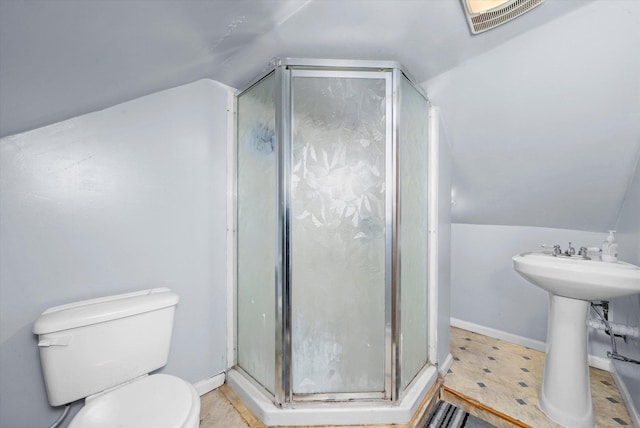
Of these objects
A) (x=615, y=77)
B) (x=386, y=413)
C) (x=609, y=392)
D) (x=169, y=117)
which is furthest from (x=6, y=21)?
(x=609, y=392)

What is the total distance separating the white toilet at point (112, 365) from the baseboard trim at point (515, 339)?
2.29m

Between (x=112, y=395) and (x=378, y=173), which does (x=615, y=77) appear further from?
(x=112, y=395)

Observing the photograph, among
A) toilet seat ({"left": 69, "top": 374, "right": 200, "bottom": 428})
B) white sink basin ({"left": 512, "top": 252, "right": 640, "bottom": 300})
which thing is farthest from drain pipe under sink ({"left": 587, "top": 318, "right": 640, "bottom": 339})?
toilet seat ({"left": 69, "top": 374, "right": 200, "bottom": 428})

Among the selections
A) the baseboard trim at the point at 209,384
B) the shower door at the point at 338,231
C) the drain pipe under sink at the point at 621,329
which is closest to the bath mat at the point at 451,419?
the shower door at the point at 338,231

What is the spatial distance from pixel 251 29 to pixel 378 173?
33.2 inches

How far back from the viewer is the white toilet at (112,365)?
872 millimetres

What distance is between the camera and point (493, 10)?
1104 mm

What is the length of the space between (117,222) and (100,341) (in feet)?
1.70

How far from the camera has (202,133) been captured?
1508mm

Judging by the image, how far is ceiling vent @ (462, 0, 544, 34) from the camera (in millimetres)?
1071

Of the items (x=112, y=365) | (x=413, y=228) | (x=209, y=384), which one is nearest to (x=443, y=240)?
(x=413, y=228)

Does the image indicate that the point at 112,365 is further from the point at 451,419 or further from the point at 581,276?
the point at 581,276

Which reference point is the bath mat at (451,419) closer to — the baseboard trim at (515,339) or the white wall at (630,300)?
the white wall at (630,300)

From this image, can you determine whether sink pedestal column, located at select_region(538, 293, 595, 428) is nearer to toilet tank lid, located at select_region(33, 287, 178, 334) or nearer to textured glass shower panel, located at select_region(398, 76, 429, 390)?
textured glass shower panel, located at select_region(398, 76, 429, 390)
